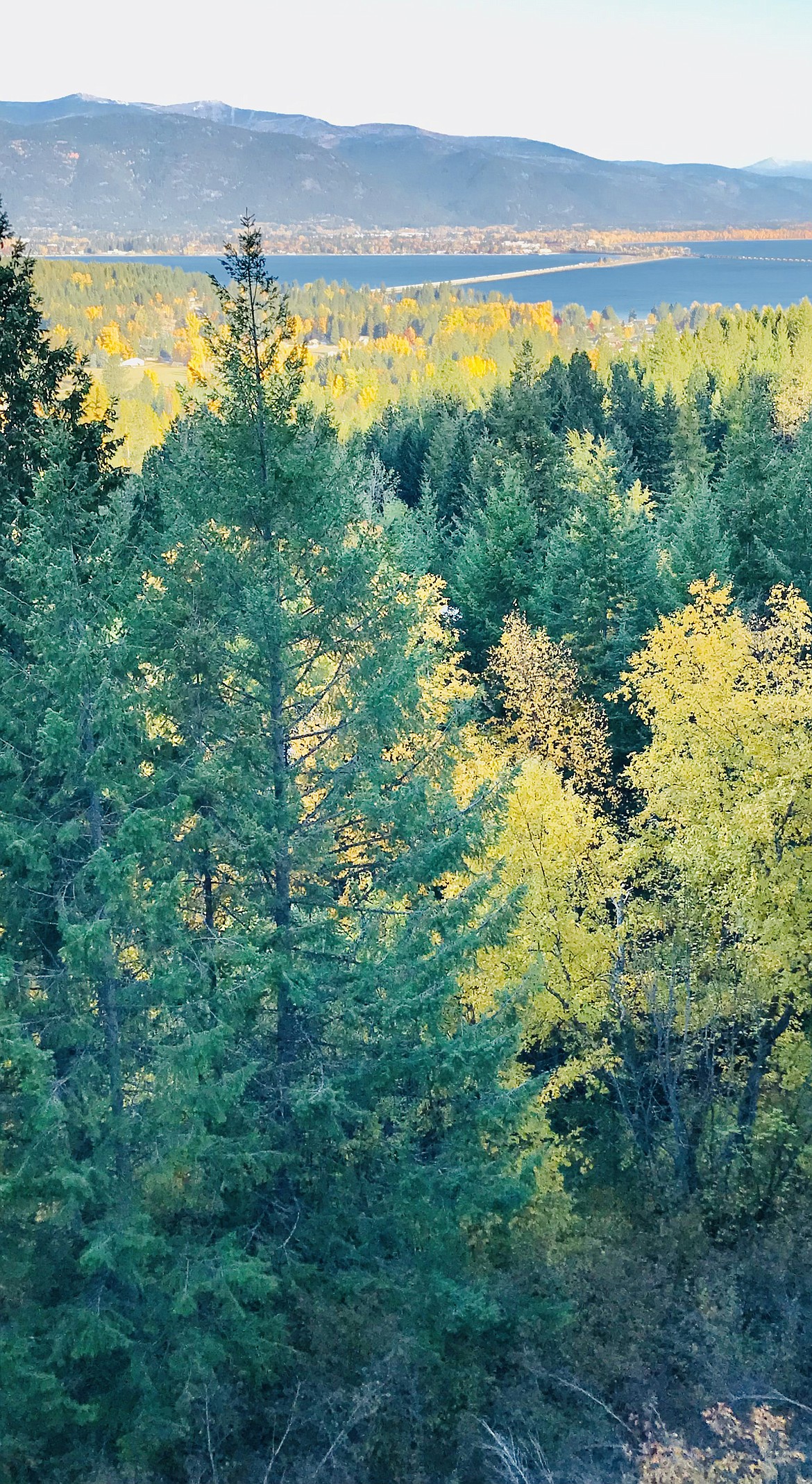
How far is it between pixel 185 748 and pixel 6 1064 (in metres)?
3.90

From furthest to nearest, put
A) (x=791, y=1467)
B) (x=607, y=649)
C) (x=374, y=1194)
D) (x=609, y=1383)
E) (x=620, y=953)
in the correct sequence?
(x=607, y=649)
(x=620, y=953)
(x=374, y=1194)
(x=609, y=1383)
(x=791, y=1467)

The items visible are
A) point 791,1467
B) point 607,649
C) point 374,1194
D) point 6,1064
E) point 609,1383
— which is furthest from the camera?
point 607,649

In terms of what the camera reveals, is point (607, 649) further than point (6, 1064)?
Yes

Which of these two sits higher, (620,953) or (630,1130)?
(620,953)

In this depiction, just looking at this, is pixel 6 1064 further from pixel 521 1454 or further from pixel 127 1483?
pixel 521 1454

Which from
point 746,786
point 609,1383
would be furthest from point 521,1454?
point 746,786

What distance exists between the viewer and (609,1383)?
12594mm

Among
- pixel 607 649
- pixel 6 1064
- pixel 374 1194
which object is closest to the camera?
pixel 6 1064

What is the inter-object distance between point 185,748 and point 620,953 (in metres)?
8.15

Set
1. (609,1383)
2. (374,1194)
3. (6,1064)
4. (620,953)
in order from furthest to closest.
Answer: (620,953) → (374,1194) → (609,1383) → (6,1064)

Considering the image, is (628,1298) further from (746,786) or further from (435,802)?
(746,786)

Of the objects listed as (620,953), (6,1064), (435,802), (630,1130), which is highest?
(435,802)

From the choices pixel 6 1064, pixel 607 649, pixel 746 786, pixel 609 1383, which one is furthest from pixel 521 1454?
pixel 607 649

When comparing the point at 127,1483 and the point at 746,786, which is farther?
the point at 746,786
